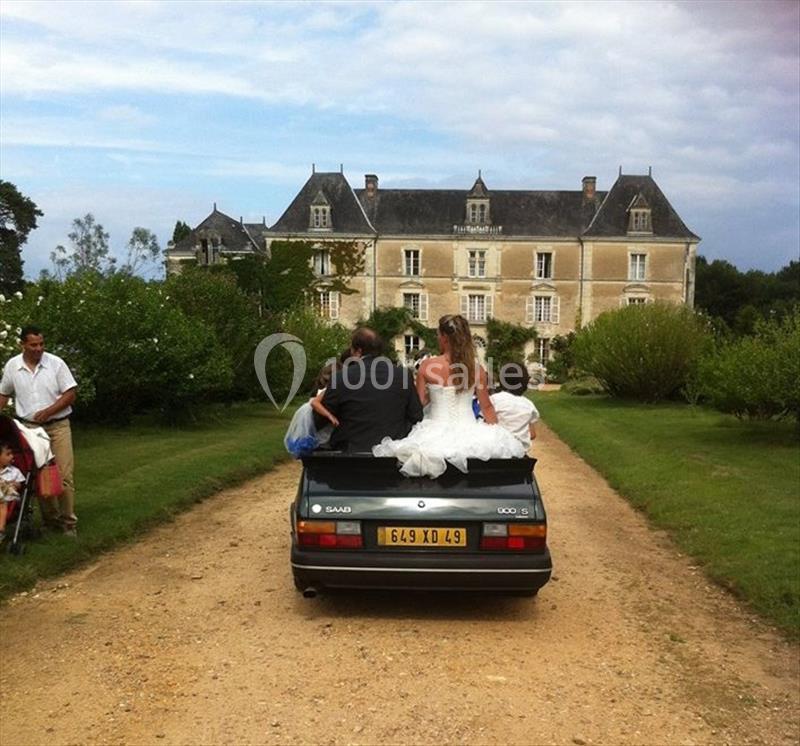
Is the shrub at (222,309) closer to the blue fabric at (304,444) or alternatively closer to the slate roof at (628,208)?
the blue fabric at (304,444)

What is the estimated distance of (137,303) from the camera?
2150 cm

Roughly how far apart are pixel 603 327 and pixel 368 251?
120 feet

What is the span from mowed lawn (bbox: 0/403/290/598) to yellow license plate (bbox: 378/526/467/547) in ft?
10.6

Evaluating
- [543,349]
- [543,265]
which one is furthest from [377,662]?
[543,265]

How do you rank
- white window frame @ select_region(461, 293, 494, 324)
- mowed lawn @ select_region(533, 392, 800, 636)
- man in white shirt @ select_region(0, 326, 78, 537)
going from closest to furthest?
mowed lawn @ select_region(533, 392, 800, 636) → man in white shirt @ select_region(0, 326, 78, 537) → white window frame @ select_region(461, 293, 494, 324)

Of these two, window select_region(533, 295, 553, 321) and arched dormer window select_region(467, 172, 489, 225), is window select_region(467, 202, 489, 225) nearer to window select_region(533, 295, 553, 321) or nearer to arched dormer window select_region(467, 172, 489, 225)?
arched dormer window select_region(467, 172, 489, 225)

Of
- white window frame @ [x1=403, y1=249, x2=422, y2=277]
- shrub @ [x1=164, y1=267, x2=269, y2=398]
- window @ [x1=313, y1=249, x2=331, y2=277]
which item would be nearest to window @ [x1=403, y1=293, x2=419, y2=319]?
white window frame @ [x1=403, y1=249, x2=422, y2=277]

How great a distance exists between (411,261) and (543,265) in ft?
34.3

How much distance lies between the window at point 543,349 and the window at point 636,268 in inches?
321

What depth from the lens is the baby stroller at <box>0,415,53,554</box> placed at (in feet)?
26.7

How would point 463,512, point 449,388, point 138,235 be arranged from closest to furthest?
point 463,512, point 449,388, point 138,235

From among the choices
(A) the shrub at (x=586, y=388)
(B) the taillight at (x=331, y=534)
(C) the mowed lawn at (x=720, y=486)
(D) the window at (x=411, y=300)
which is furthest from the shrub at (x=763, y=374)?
(D) the window at (x=411, y=300)

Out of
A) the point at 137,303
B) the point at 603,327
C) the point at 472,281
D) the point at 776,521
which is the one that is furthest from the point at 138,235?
the point at 776,521

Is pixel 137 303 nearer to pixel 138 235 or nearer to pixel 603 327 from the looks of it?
pixel 603 327
